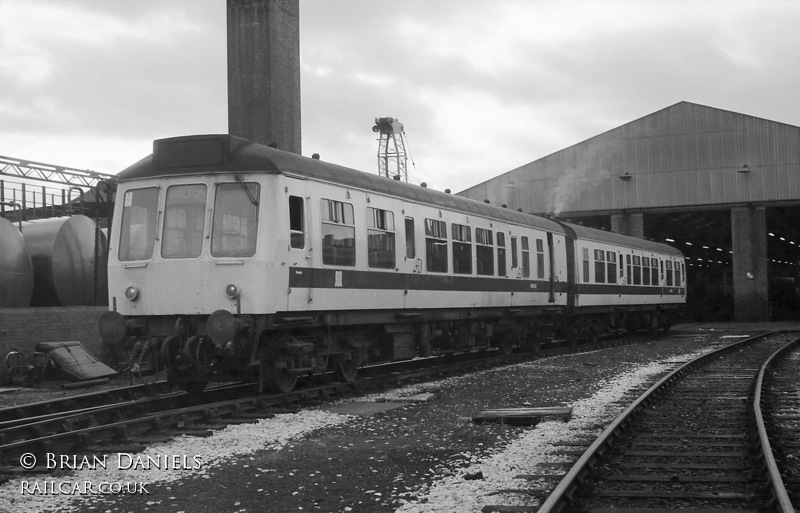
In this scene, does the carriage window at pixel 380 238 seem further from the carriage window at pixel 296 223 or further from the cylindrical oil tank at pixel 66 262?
the cylindrical oil tank at pixel 66 262

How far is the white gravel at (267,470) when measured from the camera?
6230 millimetres

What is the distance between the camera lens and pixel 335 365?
12.9m

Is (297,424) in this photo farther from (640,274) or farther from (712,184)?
(712,184)

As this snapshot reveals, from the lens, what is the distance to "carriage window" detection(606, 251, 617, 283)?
82.5 ft

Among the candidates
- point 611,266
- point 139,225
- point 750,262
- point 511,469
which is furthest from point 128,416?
point 750,262

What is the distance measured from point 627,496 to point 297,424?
446 centimetres

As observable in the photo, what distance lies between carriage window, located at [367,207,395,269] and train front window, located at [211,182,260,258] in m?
2.49

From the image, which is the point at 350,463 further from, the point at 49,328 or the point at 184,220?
the point at 49,328

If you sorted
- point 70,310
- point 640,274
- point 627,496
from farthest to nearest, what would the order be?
point 640,274, point 70,310, point 627,496

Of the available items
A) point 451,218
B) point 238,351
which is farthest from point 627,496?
point 451,218

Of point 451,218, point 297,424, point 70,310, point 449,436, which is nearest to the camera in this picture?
point 449,436

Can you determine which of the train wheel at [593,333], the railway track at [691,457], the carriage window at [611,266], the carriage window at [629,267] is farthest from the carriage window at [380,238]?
the carriage window at [629,267]

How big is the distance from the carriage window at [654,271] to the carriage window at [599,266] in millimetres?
5131

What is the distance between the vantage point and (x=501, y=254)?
18062 millimetres
